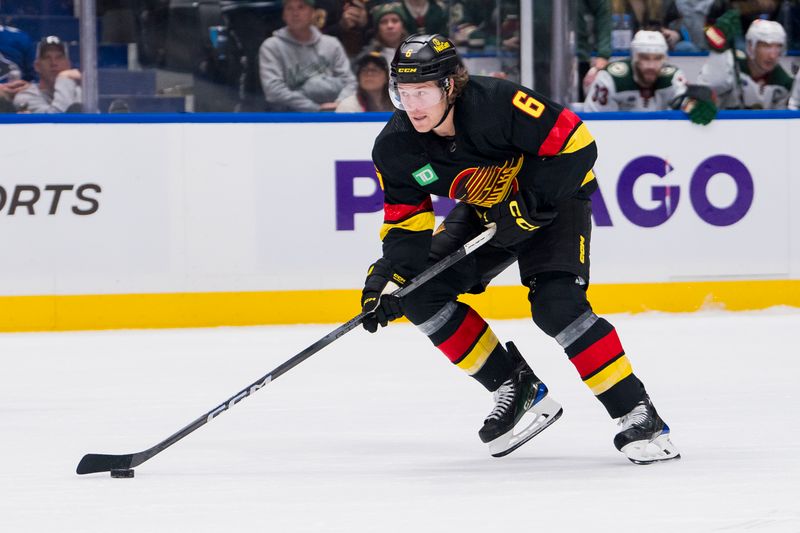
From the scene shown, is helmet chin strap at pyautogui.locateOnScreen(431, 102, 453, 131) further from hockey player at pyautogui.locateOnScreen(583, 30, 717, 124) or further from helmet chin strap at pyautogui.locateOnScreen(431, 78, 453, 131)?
hockey player at pyautogui.locateOnScreen(583, 30, 717, 124)

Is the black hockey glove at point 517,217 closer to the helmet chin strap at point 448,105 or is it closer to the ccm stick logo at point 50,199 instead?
the helmet chin strap at point 448,105

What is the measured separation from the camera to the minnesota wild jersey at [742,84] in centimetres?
609

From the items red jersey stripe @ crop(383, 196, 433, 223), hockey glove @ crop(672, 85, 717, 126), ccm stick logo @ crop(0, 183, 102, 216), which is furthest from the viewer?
hockey glove @ crop(672, 85, 717, 126)

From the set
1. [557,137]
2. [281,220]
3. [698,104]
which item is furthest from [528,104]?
[698,104]

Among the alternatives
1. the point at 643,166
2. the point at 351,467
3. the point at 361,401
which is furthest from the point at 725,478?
the point at 643,166

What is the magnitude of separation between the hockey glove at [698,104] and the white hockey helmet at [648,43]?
0.70 ft

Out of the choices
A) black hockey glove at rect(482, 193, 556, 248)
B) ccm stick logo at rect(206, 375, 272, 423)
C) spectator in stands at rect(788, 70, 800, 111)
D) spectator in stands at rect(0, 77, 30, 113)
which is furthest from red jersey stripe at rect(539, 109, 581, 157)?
spectator in stands at rect(788, 70, 800, 111)

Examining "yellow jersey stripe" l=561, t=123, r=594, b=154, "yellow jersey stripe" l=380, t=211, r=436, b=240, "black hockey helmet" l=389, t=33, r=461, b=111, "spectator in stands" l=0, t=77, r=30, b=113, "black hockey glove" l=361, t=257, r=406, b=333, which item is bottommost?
"black hockey glove" l=361, t=257, r=406, b=333

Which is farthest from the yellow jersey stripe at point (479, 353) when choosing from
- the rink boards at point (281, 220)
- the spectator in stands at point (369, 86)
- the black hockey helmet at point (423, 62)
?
the spectator in stands at point (369, 86)

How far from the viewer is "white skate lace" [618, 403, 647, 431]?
3.19m

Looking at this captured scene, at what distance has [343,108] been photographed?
5840 mm

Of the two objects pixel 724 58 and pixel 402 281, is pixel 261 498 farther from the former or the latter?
pixel 724 58

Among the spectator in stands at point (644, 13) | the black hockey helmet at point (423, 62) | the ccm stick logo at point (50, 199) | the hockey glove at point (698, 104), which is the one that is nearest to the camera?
the black hockey helmet at point (423, 62)

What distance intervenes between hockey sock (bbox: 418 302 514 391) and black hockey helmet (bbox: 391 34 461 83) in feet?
1.90
